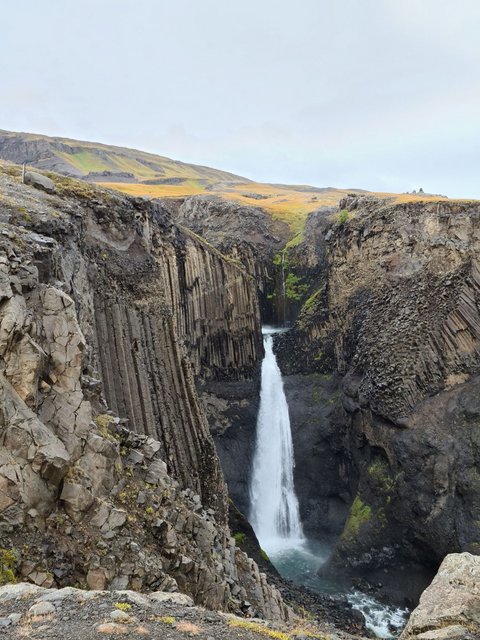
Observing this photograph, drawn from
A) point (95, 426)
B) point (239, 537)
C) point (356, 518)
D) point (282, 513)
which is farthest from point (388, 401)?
point (95, 426)

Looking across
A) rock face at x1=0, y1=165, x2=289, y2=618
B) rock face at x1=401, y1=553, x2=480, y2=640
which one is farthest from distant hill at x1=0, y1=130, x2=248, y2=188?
rock face at x1=401, y1=553, x2=480, y2=640

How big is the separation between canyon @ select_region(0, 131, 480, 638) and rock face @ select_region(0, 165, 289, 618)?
0.18 feet

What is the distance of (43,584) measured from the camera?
920cm

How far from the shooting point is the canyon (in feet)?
34.7

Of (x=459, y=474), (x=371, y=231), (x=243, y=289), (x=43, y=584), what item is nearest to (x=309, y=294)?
(x=243, y=289)

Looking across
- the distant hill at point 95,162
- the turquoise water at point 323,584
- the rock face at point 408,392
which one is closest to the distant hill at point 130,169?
the distant hill at point 95,162

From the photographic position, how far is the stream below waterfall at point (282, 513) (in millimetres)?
25141

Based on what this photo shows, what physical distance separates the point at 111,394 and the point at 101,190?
35.2ft

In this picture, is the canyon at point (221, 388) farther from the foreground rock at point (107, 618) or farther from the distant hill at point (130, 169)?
the distant hill at point (130, 169)

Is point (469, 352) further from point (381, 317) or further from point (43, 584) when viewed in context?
point (43, 584)

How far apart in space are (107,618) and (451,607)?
20.6 ft

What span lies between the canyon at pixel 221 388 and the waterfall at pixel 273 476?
2.67ft

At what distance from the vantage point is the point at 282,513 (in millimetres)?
33312

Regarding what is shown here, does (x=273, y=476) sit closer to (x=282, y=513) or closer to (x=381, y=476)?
(x=282, y=513)
